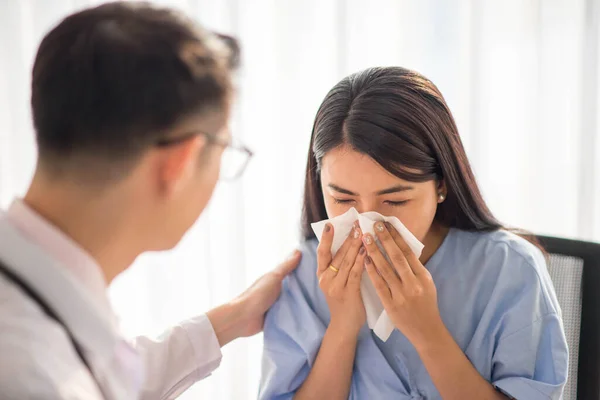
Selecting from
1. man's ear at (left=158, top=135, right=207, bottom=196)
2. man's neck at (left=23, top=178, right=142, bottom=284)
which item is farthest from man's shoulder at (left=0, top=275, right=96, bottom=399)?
man's ear at (left=158, top=135, right=207, bottom=196)

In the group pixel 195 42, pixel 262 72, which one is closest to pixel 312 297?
→ pixel 195 42

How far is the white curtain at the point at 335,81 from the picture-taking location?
6.42 ft

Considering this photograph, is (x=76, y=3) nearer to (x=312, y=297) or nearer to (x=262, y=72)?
(x=262, y=72)

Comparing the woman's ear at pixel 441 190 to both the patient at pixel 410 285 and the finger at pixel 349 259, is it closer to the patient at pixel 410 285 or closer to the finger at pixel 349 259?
the patient at pixel 410 285

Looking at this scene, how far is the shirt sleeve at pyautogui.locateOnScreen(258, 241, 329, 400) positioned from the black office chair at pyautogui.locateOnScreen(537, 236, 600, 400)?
21.1 inches

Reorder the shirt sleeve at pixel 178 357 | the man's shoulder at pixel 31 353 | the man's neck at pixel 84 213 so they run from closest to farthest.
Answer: the man's shoulder at pixel 31 353 < the man's neck at pixel 84 213 < the shirt sleeve at pixel 178 357

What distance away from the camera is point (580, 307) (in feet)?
4.36

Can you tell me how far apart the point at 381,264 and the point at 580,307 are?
1.55 ft

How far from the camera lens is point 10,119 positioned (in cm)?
215

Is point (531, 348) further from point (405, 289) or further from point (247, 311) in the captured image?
point (247, 311)

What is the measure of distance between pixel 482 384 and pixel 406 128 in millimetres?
522

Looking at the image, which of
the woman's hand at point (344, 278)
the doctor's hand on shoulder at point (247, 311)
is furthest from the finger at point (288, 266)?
the woman's hand at point (344, 278)

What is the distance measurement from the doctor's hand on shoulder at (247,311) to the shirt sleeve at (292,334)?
0.9 inches

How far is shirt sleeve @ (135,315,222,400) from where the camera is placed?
4.14 ft
